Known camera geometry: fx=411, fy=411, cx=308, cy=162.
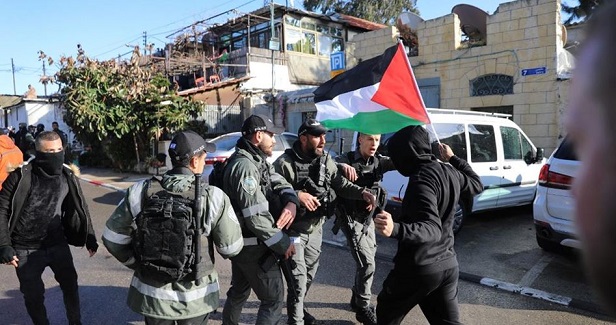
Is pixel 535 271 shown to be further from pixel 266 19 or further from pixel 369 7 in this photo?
pixel 369 7

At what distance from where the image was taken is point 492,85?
36.7 feet

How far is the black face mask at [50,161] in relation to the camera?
3.18m

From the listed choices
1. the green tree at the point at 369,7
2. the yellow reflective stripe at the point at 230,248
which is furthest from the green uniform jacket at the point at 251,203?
the green tree at the point at 369,7

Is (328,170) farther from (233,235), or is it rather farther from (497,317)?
(497,317)

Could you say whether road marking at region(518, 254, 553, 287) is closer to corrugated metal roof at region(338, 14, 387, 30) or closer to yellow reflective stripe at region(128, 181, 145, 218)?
yellow reflective stripe at region(128, 181, 145, 218)

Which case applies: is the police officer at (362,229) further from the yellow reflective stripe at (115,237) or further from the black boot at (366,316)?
the yellow reflective stripe at (115,237)

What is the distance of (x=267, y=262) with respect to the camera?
9.58 ft

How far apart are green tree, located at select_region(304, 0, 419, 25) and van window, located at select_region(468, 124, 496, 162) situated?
985 inches

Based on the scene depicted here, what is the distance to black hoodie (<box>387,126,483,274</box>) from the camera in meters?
2.45

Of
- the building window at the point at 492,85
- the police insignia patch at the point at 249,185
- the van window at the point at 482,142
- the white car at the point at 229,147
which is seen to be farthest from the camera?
the building window at the point at 492,85

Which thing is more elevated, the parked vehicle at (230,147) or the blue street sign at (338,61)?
the blue street sign at (338,61)

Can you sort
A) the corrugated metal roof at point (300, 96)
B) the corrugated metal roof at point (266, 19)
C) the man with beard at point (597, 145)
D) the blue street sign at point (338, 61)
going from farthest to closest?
the corrugated metal roof at point (266, 19) < the corrugated metal roof at point (300, 96) < the blue street sign at point (338, 61) < the man with beard at point (597, 145)

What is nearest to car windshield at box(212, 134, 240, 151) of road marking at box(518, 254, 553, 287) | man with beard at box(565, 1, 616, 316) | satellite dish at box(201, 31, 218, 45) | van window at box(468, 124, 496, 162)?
van window at box(468, 124, 496, 162)

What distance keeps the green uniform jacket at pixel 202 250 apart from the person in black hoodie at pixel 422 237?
0.91 meters
